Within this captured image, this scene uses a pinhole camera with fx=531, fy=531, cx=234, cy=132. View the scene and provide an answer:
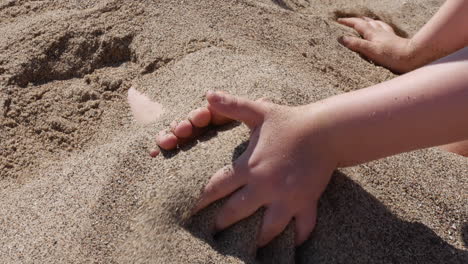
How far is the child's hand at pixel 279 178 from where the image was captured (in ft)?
4.48

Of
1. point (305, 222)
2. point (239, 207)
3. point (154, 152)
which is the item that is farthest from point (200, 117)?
point (305, 222)

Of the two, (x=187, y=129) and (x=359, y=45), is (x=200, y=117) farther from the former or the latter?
(x=359, y=45)

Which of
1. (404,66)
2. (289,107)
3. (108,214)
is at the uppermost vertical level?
(289,107)

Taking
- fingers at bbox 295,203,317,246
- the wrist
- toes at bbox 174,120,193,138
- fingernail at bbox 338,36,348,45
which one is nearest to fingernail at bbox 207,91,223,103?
toes at bbox 174,120,193,138

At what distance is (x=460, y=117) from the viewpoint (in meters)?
1.37

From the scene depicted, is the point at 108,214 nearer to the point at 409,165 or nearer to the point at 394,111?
the point at 394,111

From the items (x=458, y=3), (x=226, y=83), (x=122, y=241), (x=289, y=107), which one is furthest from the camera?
(x=458, y=3)

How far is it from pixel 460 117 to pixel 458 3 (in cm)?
88

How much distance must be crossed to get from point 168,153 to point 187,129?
0.09 m

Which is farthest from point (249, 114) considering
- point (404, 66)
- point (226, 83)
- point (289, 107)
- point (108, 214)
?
point (404, 66)

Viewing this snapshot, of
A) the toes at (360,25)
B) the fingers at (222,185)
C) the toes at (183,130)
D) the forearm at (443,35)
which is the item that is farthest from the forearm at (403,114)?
the toes at (360,25)

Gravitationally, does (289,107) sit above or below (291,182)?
above

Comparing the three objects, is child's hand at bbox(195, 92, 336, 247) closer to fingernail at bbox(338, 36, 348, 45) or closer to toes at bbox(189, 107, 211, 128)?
toes at bbox(189, 107, 211, 128)

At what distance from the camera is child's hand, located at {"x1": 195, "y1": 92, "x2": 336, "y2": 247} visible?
53.7 inches
